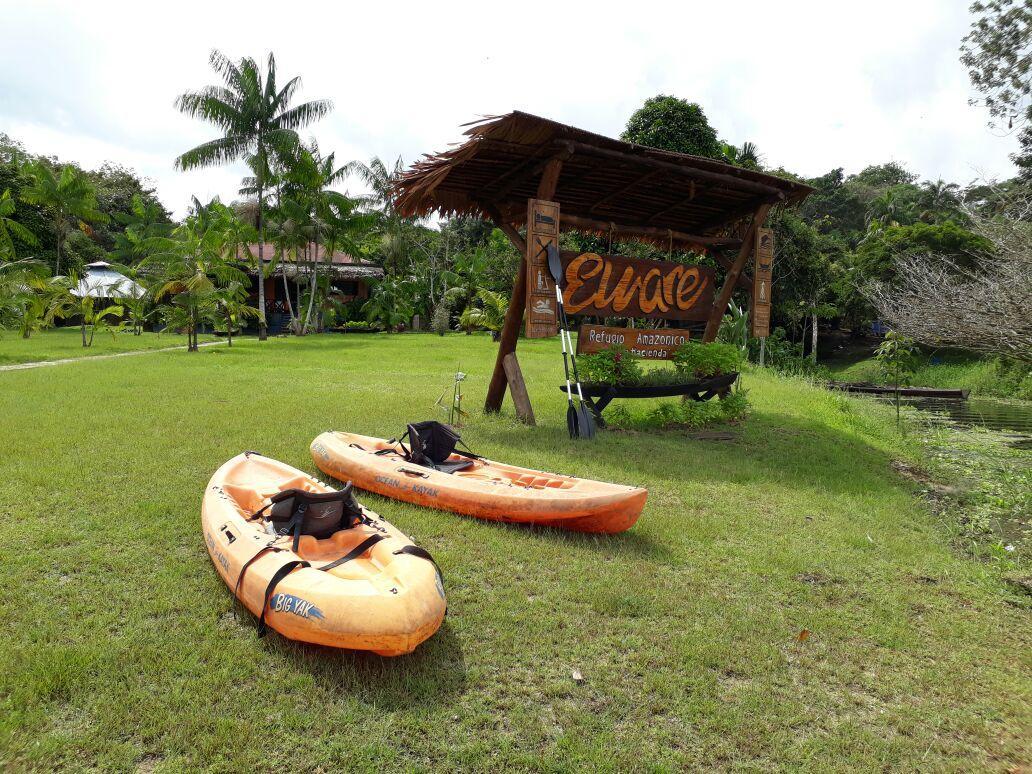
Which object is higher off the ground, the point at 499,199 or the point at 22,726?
the point at 499,199

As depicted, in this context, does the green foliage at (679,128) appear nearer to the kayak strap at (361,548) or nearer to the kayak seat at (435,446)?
the kayak seat at (435,446)

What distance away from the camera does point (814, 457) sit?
27.4 ft

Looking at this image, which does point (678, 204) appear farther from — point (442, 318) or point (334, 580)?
point (442, 318)

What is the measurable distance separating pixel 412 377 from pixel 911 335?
10.1 metres

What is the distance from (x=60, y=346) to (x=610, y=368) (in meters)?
20.4

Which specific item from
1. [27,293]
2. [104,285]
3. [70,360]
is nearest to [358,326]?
[104,285]

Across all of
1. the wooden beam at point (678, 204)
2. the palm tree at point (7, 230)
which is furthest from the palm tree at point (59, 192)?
the wooden beam at point (678, 204)

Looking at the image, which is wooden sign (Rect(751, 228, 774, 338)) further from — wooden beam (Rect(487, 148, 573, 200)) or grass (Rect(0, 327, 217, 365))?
grass (Rect(0, 327, 217, 365))

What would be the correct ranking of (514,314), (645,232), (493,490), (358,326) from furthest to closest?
(358,326) → (645,232) → (514,314) → (493,490)

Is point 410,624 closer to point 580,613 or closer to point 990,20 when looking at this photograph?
point 580,613

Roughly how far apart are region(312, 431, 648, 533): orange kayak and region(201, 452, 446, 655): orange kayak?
3.75 ft

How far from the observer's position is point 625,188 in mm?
9852

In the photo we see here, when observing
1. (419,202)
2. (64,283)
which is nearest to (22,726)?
(419,202)

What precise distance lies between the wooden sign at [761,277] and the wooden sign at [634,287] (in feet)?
2.59
